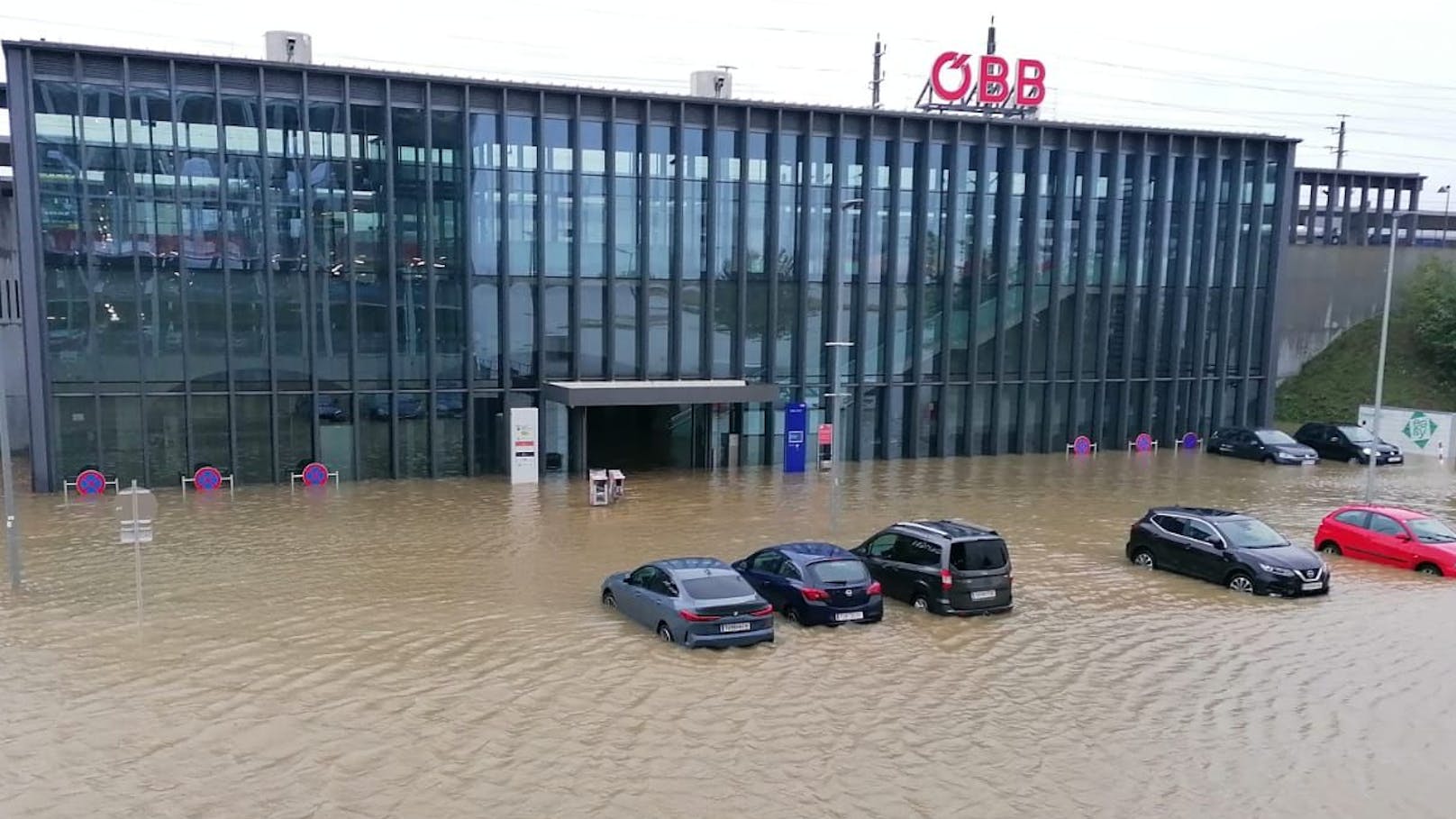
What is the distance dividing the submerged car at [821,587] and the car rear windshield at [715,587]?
115cm

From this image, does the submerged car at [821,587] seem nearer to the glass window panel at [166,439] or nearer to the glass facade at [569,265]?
the glass facade at [569,265]

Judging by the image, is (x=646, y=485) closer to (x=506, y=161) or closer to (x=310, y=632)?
(x=506, y=161)

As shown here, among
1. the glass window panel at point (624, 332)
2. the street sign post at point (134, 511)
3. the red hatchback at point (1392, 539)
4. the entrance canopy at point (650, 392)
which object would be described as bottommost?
the red hatchback at point (1392, 539)

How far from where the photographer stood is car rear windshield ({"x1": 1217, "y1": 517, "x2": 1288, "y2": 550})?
704 inches

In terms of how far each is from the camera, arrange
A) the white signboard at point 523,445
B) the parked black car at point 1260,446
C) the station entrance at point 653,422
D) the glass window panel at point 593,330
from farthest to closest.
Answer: the parked black car at point 1260,446
the glass window panel at point 593,330
the station entrance at point 653,422
the white signboard at point 523,445

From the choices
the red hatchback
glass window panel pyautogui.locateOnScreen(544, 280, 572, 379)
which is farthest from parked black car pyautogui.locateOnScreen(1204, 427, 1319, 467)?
glass window panel pyautogui.locateOnScreen(544, 280, 572, 379)

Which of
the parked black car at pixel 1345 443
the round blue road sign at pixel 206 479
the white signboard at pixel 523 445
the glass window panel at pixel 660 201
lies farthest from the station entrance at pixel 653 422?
the parked black car at pixel 1345 443

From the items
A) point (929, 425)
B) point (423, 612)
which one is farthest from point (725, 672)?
point (929, 425)

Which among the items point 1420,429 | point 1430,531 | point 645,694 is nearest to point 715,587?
point 645,694

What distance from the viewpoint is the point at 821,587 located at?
14.9m

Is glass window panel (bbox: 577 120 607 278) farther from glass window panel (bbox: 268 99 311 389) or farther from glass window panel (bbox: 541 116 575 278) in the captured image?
glass window panel (bbox: 268 99 311 389)

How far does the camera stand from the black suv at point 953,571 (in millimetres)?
15672

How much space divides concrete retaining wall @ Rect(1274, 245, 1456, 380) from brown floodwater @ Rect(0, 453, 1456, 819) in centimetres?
3127

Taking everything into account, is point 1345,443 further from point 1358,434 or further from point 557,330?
point 557,330
